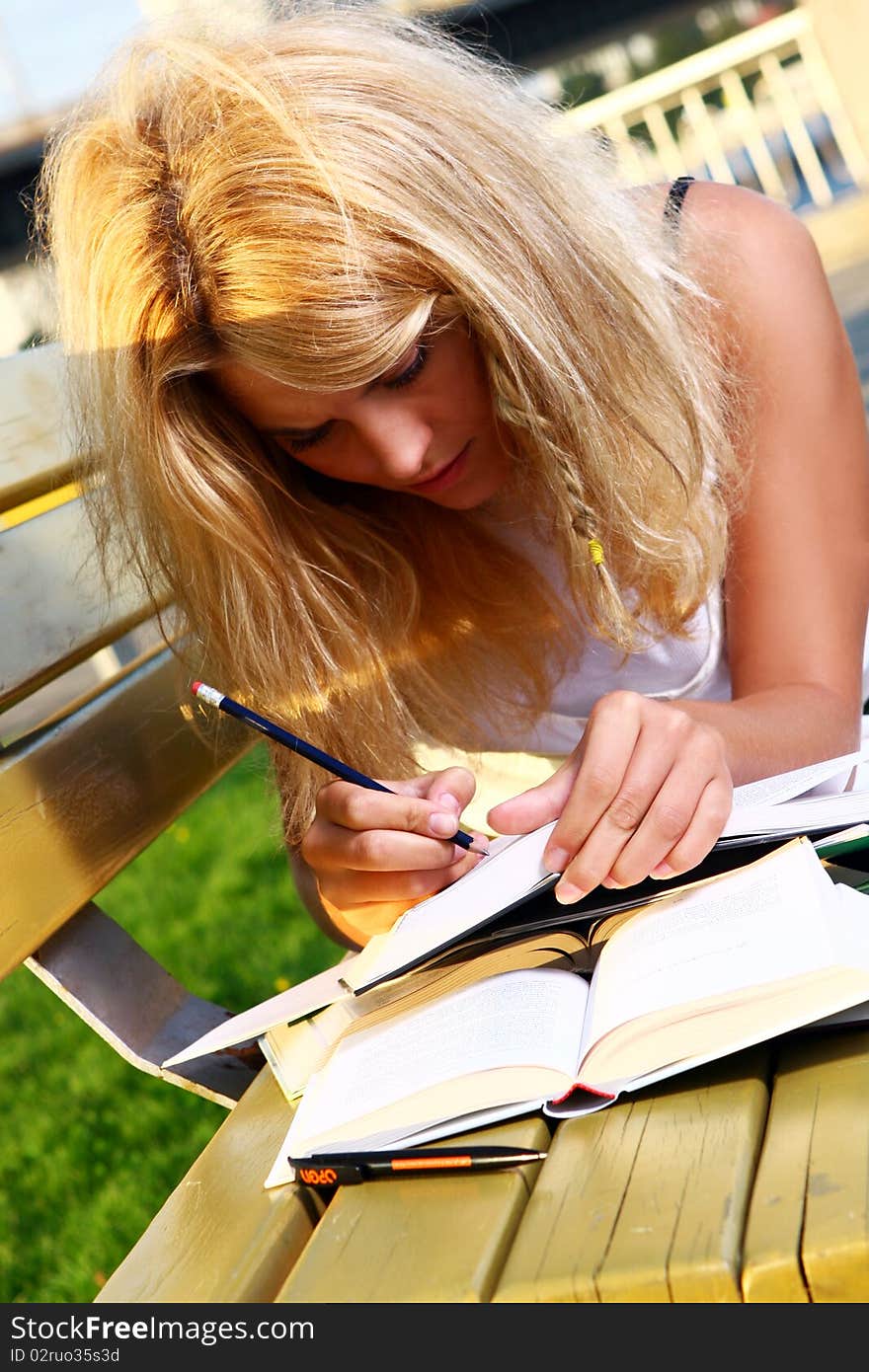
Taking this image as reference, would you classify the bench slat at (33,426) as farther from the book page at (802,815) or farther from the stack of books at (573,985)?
the book page at (802,815)

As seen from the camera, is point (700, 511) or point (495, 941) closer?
point (495, 941)

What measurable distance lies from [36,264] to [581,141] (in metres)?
0.74

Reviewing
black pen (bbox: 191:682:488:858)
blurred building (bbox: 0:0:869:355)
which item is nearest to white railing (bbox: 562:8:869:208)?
blurred building (bbox: 0:0:869:355)

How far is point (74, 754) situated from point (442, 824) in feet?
1.95

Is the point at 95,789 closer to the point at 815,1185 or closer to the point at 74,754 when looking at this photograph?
the point at 74,754

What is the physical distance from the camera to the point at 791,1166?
2.79 ft

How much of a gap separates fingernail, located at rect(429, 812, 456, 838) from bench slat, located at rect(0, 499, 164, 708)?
0.60 meters

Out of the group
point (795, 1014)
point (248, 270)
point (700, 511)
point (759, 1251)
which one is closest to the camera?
point (759, 1251)

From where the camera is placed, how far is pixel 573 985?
3.64 feet

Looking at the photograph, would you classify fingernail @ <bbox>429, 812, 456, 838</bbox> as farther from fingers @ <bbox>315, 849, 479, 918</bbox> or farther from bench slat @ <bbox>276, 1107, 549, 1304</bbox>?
bench slat @ <bbox>276, 1107, 549, 1304</bbox>

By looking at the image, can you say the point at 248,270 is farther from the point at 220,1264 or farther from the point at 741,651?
the point at 220,1264

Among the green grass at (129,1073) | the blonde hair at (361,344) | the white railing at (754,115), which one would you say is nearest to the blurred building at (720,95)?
the white railing at (754,115)

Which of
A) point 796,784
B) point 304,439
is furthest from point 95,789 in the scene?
point 796,784

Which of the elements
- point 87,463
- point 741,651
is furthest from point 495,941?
point 87,463
